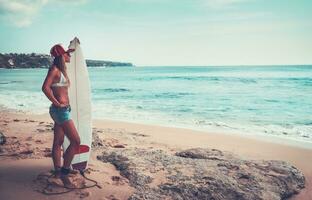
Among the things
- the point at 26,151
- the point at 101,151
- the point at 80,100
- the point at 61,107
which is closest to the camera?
the point at 61,107

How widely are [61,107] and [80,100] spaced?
1.61 ft

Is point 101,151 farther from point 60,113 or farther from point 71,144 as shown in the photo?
point 60,113

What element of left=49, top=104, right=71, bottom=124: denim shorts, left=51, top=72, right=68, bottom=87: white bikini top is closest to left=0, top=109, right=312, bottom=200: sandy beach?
left=49, top=104, right=71, bottom=124: denim shorts

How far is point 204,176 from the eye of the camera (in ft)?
14.3

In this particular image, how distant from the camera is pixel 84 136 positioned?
4.53m

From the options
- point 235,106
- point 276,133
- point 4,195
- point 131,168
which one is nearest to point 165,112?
point 235,106

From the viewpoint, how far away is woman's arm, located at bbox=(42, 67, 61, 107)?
391 cm

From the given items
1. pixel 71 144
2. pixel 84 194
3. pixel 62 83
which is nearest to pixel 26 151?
pixel 71 144

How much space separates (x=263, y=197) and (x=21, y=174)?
3.03 meters

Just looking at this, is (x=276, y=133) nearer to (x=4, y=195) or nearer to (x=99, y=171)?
(x=99, y=171)

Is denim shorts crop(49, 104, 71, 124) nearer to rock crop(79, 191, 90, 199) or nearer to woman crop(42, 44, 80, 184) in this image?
woman crop(42, 44, 80, 184)

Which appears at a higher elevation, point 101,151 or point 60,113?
point 60,113

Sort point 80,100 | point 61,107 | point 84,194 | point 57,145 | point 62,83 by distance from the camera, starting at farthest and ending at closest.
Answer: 1. point 80,100
2. point 57,145
3. point 62,83
4. point 61,107
5. point 84,194

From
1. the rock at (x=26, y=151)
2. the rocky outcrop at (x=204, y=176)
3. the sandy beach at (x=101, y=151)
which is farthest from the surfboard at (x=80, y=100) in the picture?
the rock at (x=26, y=151)
